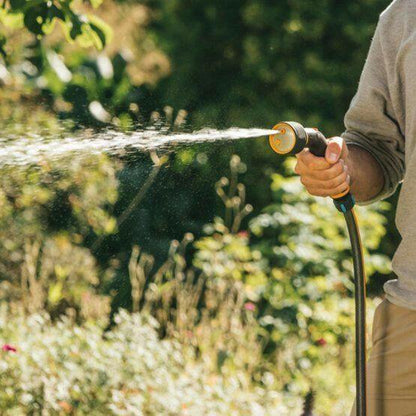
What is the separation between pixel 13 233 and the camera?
13.9 ft

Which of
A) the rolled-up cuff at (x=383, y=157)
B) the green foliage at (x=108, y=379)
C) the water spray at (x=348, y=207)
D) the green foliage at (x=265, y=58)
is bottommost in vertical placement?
the green foliage at (x=108, y=379)

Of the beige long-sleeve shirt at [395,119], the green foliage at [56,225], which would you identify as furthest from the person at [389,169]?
the green foliage at [56,225]

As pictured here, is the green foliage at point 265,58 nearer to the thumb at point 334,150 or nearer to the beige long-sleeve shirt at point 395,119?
the beige long-sleeve shirt at point 395,119

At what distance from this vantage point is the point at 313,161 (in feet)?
5.44

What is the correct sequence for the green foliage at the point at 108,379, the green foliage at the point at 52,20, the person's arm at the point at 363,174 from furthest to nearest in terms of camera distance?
the green foliage at the point at 108,379 < the green foliage at the point at 52,20 < the person's arm at the point at 363,174

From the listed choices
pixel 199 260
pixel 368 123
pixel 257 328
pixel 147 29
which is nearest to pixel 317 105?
pixel 147 29

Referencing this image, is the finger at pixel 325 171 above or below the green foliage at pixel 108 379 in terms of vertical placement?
above

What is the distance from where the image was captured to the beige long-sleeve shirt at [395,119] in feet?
5.69

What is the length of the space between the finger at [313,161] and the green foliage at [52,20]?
1.08 meters

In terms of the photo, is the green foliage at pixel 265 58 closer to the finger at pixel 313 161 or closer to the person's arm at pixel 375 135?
the person's arm at pixel 375 135

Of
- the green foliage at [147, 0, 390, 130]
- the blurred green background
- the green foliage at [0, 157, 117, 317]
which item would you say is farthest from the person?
the green foliage at [147, 0, 390, 130]

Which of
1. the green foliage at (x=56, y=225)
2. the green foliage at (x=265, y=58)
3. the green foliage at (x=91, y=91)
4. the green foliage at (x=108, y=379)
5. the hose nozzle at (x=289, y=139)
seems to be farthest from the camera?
the green foliage at (x=265, y=58)

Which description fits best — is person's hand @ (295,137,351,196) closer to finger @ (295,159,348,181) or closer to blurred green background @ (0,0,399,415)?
finger @ (295,159,348,181)

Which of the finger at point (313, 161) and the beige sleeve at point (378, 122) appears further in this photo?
the beige sleeve at point (378, 122)
